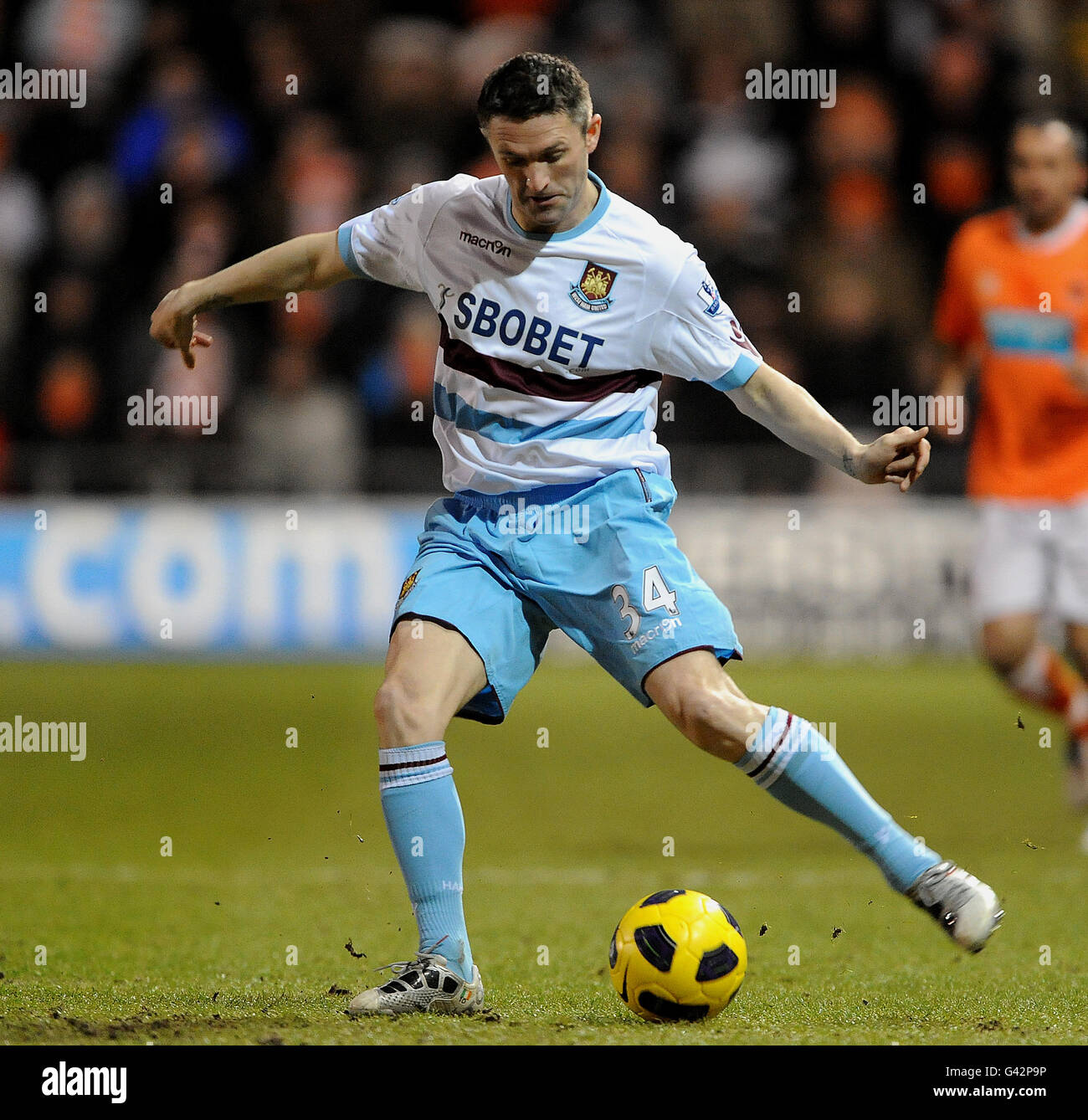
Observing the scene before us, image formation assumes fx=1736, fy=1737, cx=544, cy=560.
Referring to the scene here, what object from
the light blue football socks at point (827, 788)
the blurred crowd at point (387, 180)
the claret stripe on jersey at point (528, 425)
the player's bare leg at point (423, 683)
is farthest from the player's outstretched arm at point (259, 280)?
the blurred crowd at point (387, 180)

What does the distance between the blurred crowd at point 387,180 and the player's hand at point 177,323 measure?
8.27 metres

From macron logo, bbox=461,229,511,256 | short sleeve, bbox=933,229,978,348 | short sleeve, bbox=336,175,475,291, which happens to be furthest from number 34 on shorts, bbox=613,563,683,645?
short sleeve, bbox=933,229,978,348

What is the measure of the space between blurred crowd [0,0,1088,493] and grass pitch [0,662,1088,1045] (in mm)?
2280

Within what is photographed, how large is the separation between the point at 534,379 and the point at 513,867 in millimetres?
2934

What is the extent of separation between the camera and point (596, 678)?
13.6 metres

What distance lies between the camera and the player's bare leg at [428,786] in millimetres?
4297

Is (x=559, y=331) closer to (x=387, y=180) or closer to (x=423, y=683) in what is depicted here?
(x=423, y=683)

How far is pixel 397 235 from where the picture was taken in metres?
4.70

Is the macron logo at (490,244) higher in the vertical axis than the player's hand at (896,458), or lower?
higher

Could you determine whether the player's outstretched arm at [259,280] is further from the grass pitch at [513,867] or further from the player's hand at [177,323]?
the grass pitch at [513,867]

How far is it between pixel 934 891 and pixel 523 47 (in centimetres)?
1256

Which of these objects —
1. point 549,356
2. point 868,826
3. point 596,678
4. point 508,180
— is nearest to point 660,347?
point 549,356
